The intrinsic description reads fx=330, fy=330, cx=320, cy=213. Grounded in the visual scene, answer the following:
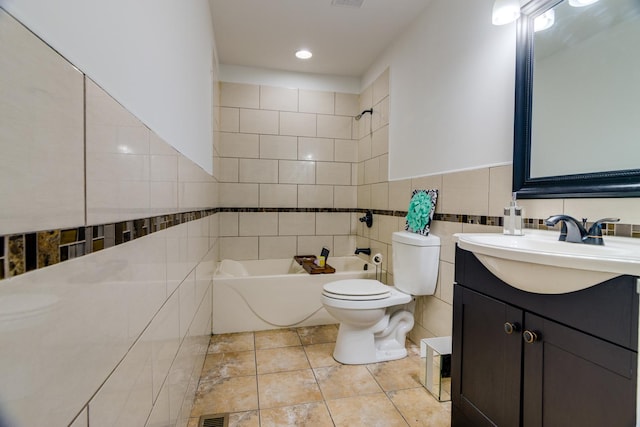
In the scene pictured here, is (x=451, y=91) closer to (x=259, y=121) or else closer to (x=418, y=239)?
(x=418, y=239)

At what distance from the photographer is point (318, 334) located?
2.72 metres

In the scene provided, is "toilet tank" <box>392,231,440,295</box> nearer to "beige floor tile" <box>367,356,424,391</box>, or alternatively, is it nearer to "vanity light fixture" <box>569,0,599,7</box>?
"beige floor tile" <box>367,356,424,391</box>

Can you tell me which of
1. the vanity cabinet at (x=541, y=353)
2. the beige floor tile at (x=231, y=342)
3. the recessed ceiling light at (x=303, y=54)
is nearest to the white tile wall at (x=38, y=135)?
the vanity cabinet at (x=541, y=353)

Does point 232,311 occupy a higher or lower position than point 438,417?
higher

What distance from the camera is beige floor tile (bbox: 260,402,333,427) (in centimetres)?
163

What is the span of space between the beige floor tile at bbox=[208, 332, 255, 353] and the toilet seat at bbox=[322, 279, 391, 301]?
2.59 ft

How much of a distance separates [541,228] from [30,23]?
1.75 m

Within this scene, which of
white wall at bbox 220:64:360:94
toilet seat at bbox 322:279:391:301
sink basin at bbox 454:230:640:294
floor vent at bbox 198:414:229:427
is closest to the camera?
sink basin at bbox 454:230:640:294

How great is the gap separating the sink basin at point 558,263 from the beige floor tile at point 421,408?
3.20 feet

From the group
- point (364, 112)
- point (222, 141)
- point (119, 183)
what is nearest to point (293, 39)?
point (364, 112)

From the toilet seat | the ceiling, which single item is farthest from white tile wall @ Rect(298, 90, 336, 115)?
the toilet seat

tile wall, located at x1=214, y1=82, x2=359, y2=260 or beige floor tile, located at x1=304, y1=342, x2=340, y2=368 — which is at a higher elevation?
tile wall, located at x1=214, y1=82, x2=359, y2=260

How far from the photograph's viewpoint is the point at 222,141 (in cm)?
340

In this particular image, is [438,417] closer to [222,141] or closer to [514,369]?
[514,369]
